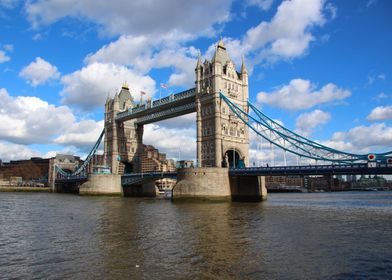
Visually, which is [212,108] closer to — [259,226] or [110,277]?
[259,226]

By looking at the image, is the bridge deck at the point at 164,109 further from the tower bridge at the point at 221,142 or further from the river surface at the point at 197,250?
the river surface at the point at 197,250

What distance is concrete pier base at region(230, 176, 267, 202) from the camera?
57.4m

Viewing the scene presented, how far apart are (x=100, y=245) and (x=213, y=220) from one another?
12223 millimetres

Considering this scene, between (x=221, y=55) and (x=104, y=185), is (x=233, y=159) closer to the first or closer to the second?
(x=221, y=55)

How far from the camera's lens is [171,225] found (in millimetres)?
26984

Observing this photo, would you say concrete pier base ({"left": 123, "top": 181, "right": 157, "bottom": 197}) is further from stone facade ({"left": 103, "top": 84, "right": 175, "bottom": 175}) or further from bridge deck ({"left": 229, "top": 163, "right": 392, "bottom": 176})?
bridge deck ({"left": 229, "top": 163, "right": 392, "bottom": 176})

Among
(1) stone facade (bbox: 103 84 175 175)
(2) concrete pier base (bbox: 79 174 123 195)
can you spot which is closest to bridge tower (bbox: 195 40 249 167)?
(2) concrete pier base (bbox: 79 174 123 195)

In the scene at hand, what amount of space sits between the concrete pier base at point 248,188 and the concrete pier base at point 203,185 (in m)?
4.27

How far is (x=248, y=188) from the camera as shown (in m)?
58.7

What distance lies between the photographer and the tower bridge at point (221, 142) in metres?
48.8

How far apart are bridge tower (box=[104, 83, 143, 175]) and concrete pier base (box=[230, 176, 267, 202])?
38209mm

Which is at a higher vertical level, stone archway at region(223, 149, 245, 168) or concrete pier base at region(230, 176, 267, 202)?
stone archway at region(223, 149, 245, 168)

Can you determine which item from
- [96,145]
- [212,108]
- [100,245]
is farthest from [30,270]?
[96,145]

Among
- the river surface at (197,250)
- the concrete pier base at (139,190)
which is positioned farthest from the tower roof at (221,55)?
the river surface at (197,250)
